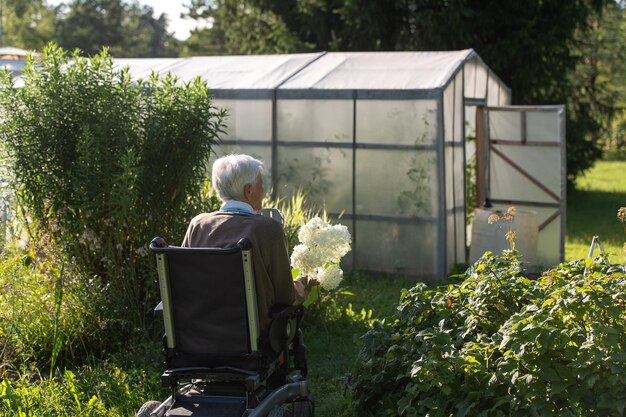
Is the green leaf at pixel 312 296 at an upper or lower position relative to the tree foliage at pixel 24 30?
lower

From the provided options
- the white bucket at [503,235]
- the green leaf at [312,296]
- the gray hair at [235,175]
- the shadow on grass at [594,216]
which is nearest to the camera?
the gray hair at [235,175]

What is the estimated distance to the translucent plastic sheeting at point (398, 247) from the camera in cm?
1014

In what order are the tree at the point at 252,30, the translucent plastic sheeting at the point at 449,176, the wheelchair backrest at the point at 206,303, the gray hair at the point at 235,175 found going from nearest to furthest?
the wheelchair backrest at the point at 206,303
the gray hair at the point at 235,175
the translucent plastic sheeting at the point at 449,176
the tree at the point at 252,30

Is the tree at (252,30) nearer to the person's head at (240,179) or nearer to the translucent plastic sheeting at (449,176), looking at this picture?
the translucent plastic sheeting at (449,176)

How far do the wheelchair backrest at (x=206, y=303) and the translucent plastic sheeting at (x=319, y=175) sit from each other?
21.6 ft

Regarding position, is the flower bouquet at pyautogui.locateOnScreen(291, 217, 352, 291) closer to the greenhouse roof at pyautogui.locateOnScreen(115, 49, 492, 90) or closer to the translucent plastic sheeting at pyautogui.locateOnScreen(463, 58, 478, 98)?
the greenhouse roof at pyautogui.locateOnScreen(115, 49, 492, 90)

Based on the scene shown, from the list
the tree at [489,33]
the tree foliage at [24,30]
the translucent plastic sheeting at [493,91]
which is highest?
the tree foliage at [24,30]

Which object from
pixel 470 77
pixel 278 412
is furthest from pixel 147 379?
pixel 470 77

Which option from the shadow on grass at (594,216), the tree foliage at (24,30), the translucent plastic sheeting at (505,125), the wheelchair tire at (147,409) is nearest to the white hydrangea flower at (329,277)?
the wheelchair tire at (147,409)

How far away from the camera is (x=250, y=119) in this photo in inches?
434

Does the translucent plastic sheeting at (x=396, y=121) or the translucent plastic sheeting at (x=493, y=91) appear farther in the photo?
the translucent plastic sheeting at (x=493, y=91)

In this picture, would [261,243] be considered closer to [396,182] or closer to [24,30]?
[396,182]

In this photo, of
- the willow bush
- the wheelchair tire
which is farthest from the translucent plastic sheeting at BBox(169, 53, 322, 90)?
the wheelchair tire

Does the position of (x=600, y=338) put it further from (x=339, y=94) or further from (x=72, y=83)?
(x=339, y=94)
